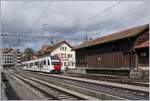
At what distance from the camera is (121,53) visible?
44.4 meters

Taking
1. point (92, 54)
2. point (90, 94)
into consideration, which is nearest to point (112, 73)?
point (92, 54)

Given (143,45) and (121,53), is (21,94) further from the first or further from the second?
(121,53)

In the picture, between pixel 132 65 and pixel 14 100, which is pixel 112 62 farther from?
pixel 14 100

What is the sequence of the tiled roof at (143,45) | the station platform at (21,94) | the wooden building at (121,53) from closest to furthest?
1. the station platform at (21,94)
2. the tiled roof at (143,45)
3. the wooden building at (121,53)

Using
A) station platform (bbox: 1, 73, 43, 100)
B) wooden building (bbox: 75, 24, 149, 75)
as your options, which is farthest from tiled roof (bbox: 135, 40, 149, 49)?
station platform (bbox: 1, 73, 43, 100)

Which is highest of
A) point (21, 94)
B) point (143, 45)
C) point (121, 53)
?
point (143, 45)

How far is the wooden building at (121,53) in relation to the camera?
135 ft

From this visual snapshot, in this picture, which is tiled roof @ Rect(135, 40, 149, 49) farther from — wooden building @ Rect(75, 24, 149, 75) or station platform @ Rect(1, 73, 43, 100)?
station platform @ Rect(1, 73, 43, 100)

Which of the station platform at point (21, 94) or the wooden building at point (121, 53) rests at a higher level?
the wooden building at point (121, 53)

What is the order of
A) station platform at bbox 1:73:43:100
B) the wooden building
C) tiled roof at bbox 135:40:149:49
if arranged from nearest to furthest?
station platform at bbox 1:73:43:100
tiled roof at bbox 135:40:149:49
the wooden building

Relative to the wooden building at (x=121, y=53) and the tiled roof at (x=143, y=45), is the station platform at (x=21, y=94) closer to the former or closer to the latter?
the wooden building at (x=121, y=53)

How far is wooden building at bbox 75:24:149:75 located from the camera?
135 feet

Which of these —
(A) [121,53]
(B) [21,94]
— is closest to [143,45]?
(A) [121,53]

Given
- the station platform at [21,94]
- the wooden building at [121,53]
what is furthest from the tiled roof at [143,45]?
the station platform at [21,94]
